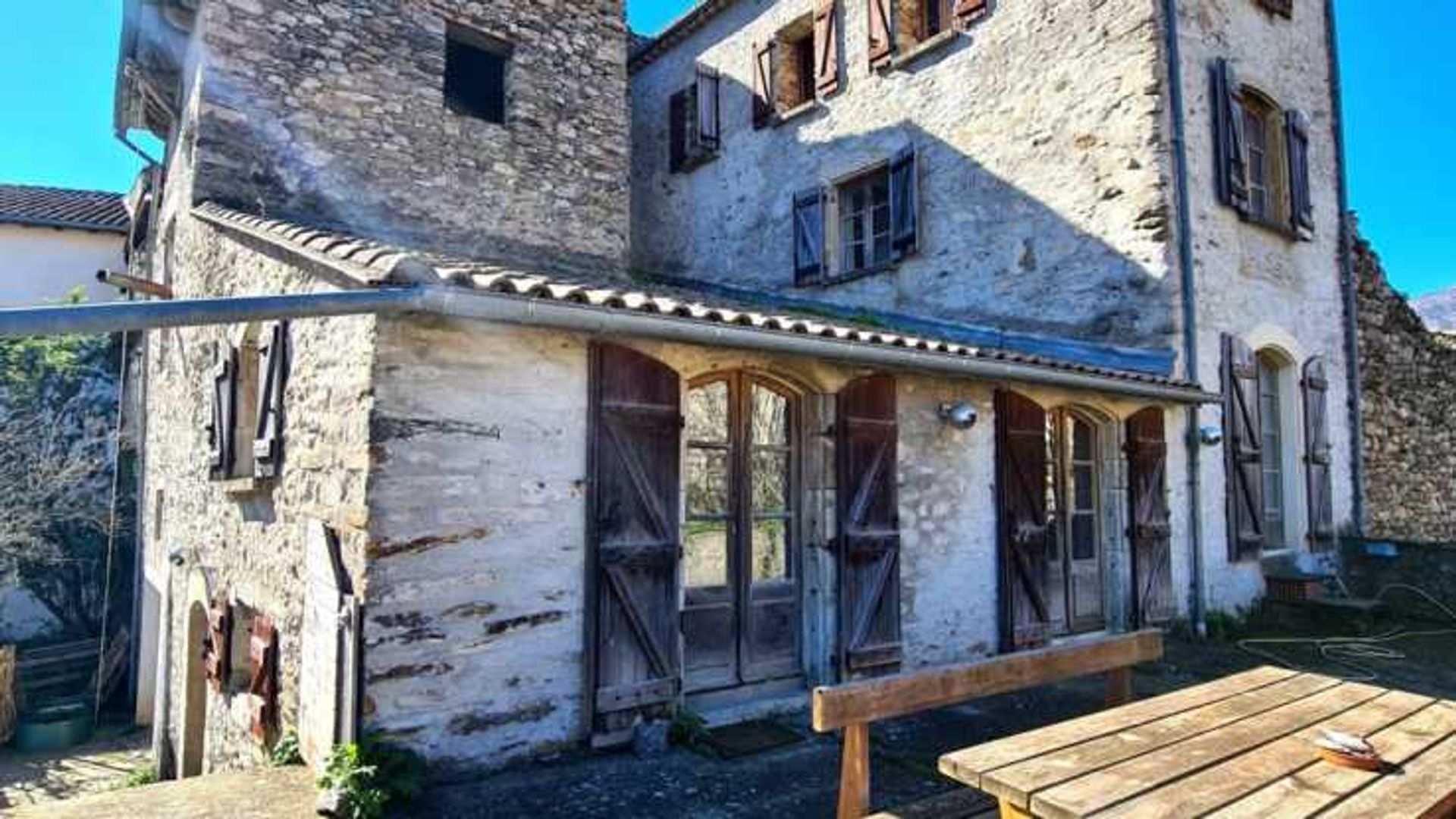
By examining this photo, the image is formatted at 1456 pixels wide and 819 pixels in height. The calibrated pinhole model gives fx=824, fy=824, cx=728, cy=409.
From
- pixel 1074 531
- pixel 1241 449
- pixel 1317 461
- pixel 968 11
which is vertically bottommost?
pixel 1074 531

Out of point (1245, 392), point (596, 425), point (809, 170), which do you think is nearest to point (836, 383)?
point (596, 425)

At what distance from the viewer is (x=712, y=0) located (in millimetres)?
11992

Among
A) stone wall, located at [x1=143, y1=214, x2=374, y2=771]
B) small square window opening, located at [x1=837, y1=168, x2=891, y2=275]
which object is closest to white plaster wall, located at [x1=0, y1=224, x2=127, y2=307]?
stone wall, located at [x1=143, y1=214, x2=374, y2=771]

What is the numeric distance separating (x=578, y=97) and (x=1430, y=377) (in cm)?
1081

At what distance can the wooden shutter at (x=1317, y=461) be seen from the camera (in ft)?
28.5

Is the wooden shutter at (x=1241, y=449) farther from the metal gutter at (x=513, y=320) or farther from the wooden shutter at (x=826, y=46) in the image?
the wooden shutter at (x=826, y=46)

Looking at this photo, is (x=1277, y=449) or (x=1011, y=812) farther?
(x=1277, y=449)

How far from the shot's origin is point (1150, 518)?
7.23 m

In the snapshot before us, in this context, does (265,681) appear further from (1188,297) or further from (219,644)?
(1188,297)

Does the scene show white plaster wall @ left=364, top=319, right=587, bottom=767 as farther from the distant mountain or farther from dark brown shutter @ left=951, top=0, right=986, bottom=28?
the distant mountain

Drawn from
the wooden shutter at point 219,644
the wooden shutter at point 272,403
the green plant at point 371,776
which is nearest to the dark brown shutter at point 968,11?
the wooden shutter at point 272,403

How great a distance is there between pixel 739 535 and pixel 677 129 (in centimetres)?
923

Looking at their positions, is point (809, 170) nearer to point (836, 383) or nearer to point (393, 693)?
point (836, 383)

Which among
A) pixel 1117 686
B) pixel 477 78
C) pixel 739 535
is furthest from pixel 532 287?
pixel 477 78
